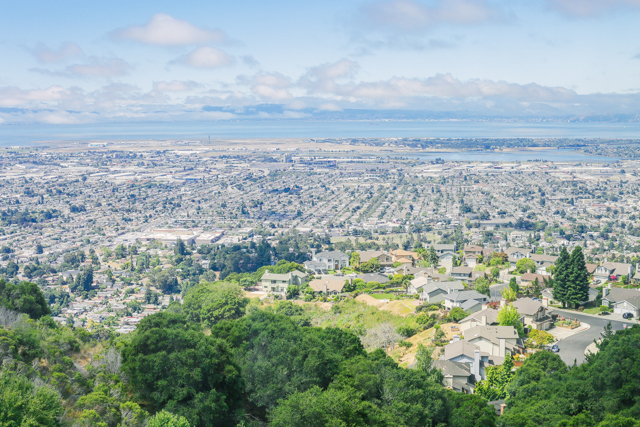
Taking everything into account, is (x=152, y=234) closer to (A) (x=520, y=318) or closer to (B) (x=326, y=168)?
(A) (x=520, y=318)

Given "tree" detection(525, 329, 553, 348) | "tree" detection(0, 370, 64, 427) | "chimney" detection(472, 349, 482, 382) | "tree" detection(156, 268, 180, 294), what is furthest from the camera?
"tree" detection(156, 268, 180, 294)

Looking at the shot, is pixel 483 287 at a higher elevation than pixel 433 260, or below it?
higher

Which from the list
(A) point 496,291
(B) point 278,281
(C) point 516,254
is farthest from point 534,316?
(B) point 278,281

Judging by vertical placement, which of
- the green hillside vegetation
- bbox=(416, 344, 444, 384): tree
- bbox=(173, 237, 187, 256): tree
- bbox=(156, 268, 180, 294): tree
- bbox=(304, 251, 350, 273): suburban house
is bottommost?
bbox=(156, 268, 180, 294): tree

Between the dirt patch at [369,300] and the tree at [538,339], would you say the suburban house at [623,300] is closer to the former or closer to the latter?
the tree at [538,339]

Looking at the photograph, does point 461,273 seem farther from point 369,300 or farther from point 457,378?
point 457,378

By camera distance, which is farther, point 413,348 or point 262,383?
point 413,348

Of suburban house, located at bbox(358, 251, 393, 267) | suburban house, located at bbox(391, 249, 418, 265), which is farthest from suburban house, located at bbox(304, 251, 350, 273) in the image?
suburban house, located at bbox(391, 249, 418, 265)

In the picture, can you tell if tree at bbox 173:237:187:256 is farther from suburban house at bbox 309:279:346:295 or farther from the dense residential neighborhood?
suburban house at bbox 309:279:346:295
